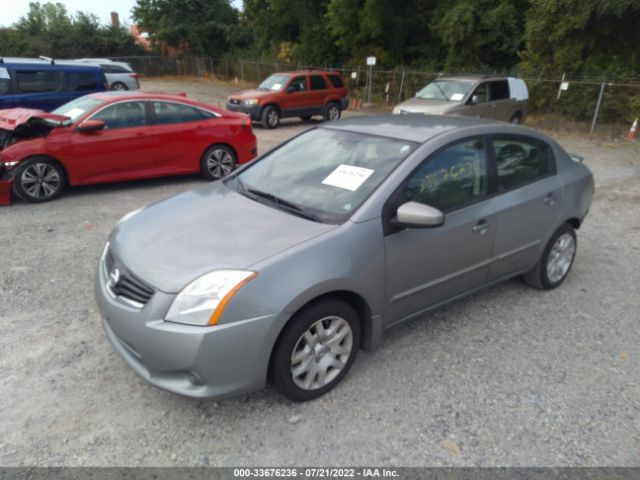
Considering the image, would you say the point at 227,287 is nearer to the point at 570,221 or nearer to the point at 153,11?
the point at 570,221

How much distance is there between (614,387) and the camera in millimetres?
3156

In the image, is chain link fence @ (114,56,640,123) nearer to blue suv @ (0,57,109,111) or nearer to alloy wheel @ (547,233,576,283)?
alloy wheel @ (547,233,576,283)

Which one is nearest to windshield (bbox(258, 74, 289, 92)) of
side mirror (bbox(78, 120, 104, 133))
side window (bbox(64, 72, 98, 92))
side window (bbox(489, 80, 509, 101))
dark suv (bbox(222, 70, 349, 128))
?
dark suv (bbox(222, 70, 349, 128))

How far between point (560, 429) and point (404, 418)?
897 mm

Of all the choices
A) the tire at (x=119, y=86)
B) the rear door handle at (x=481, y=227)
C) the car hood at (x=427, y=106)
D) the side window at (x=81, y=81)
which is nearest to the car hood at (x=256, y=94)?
the car hood at (x=427, y=106)

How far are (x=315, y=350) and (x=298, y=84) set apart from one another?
44.6ft

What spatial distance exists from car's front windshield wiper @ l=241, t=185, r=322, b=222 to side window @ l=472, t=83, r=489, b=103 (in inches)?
396

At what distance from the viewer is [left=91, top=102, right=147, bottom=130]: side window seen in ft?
23.1

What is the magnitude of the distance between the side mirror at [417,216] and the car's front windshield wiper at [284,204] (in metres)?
0.51

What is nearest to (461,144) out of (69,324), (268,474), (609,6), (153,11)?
(268,474)

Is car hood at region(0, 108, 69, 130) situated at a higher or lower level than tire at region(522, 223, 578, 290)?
higher

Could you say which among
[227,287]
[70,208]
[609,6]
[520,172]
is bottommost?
[70,208]

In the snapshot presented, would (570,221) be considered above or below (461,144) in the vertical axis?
below

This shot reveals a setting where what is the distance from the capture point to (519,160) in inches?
154
